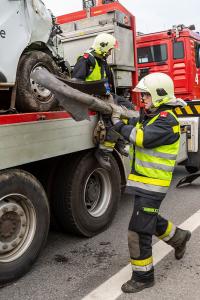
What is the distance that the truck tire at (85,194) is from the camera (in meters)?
4.26

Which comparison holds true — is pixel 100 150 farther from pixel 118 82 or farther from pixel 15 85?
pixel 118 82

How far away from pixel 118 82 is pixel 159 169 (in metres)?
3.01

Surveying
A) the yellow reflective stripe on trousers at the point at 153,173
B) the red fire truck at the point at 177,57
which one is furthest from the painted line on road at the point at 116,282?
the red fire truck at the point at 177,57

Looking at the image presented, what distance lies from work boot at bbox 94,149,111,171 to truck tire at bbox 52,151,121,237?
0.22 feet

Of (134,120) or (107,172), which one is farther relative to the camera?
(107,172)

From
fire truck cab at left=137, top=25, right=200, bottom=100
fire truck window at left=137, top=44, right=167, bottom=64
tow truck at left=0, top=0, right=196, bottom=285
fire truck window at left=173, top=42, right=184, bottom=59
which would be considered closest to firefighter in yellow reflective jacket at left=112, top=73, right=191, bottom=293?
tow truck at left=0, top=0, right=196, bottom=285

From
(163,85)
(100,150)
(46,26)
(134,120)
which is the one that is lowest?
(100,150)

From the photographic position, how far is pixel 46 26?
4.59 m

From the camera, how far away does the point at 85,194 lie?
455 cm

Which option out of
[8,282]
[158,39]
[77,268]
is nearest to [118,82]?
[77,268]

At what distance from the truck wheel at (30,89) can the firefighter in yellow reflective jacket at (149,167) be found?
3.45ft

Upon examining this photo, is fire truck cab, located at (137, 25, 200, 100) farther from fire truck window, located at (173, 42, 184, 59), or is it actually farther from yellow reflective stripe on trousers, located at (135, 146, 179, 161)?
yellow reflective stripe on trousers, located at (135, 146, 179, 161)

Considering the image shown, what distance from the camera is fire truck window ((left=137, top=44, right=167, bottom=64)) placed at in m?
10.4

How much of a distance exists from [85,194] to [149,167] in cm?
129
